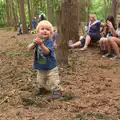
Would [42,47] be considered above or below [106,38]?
above

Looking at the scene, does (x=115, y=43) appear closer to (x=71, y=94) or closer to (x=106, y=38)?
(x=106, y=38)

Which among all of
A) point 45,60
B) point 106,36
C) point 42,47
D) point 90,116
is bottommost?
Answer: point 90,116

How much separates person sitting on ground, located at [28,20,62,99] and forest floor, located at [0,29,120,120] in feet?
0.78

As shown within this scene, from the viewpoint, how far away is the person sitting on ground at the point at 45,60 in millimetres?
5062

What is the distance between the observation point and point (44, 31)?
5059 mm

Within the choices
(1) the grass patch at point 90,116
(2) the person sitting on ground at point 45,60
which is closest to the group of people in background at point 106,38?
(2) the person sitting on ground at point 45,60

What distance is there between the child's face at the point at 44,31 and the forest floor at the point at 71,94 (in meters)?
1.03

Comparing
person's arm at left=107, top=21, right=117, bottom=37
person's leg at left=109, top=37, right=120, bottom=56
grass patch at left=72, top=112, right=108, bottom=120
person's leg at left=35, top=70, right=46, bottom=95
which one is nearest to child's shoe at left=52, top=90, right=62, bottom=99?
person's leg at left=35, top=70, right=46, bottom=95

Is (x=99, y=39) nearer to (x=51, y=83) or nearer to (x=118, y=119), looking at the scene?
(x=51, y=83)

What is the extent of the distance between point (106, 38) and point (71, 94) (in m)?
4.40

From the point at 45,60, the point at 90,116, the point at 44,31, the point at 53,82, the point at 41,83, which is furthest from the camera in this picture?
the point at 41,83

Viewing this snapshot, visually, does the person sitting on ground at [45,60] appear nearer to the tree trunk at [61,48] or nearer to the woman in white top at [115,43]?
the tree trunk at [61,48]

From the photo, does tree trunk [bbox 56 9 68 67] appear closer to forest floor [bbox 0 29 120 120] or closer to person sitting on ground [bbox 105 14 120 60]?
forest floor [bbox 0 29 120 120]

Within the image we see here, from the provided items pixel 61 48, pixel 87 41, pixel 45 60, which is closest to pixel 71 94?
pixel 45 60
